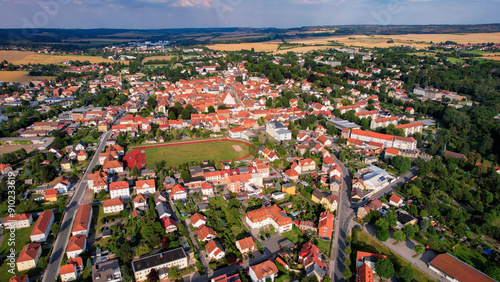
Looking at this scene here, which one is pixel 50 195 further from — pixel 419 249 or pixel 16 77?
pixel 16 77

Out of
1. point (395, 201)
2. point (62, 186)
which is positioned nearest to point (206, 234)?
point (62, 186)

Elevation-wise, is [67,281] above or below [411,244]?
above

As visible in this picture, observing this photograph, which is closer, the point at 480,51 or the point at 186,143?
the point at 186,143

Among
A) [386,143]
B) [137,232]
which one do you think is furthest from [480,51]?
[137,232]

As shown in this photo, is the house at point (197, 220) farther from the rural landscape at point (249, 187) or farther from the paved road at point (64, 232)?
the paved road at point (64, 232)

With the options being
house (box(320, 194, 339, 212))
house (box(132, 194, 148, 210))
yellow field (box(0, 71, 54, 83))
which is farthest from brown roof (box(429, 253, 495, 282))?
yellow field (box(0, 71, 54, 83))

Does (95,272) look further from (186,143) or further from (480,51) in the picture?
(480,51)

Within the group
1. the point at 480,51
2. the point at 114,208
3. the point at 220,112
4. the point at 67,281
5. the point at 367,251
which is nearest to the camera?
the point at 67,281

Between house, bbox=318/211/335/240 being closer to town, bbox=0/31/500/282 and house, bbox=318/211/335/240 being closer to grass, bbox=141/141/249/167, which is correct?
town, bbox=0/31/500/282

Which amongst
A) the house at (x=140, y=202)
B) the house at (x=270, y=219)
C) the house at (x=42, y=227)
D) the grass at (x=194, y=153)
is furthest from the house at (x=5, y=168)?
the house at (x=270, y=219)
